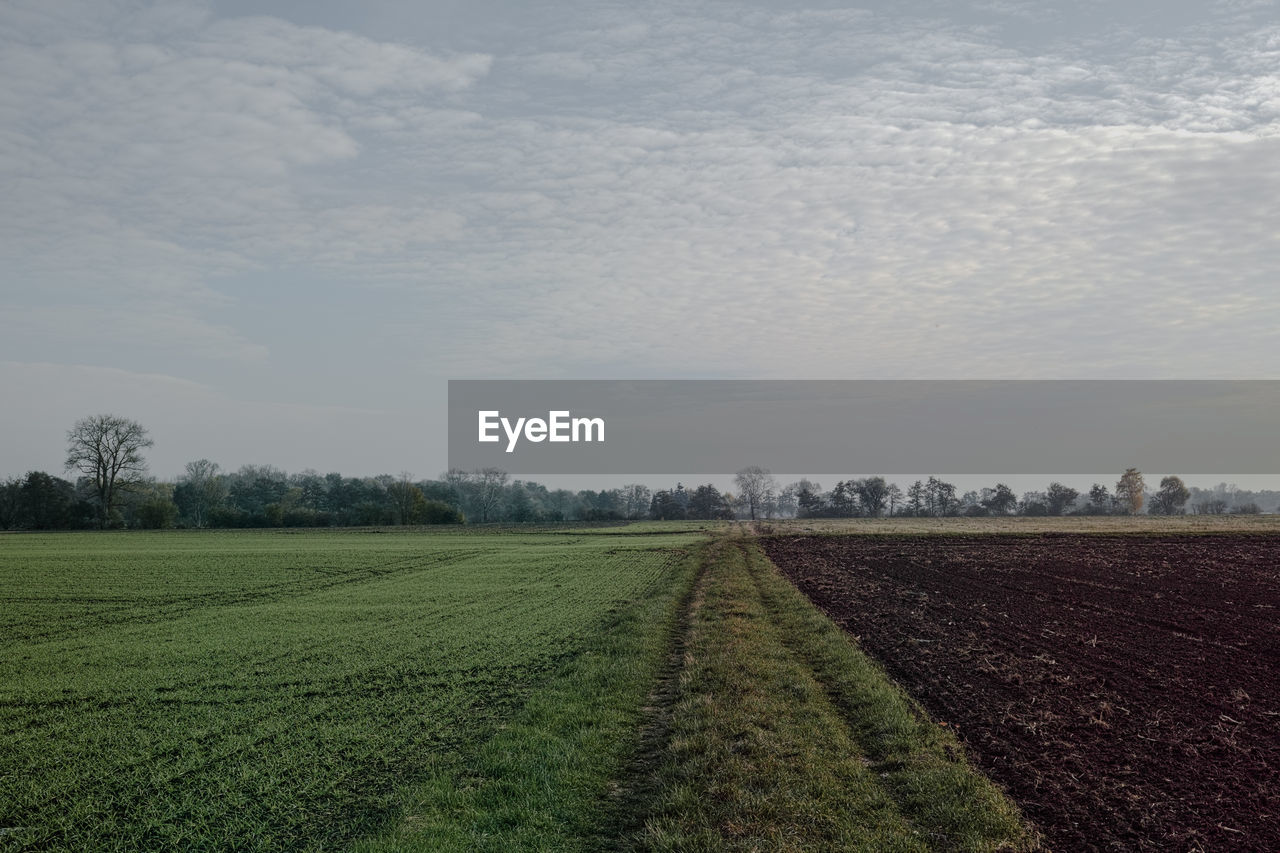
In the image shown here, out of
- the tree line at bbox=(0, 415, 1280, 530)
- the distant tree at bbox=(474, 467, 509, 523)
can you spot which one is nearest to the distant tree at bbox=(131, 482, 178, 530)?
the tree line at bbox=(0, 415, 1280, 530)

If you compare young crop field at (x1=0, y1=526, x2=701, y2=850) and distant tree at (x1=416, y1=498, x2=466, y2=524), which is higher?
young crop field at (x1=0, y1=526, x2=701, y2=850)

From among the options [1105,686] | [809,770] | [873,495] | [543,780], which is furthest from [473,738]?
[873,495]

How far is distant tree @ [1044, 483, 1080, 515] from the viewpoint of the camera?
164 m

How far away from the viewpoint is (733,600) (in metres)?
24.3

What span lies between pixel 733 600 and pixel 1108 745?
48.8ft

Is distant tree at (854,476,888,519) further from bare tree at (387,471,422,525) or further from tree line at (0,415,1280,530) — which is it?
bare tree at (387,471,422,525)

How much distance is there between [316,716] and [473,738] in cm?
281

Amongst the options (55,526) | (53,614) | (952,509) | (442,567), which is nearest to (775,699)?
(53,614)

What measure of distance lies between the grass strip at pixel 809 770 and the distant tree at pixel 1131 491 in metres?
177

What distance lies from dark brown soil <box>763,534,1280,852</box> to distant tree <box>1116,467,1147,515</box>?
14944 cm

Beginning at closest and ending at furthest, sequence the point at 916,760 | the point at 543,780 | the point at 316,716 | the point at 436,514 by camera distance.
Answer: the point at 543,780 < the point at 916,760 < the point at 316,716 < the point at 436,514

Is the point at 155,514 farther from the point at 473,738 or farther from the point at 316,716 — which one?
the point at 473,738

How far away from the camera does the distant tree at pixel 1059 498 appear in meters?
164

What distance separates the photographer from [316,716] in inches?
447
